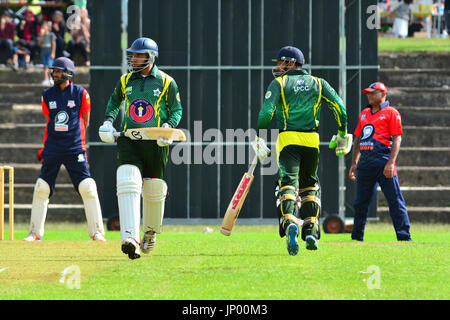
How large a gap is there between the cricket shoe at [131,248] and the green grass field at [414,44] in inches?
602

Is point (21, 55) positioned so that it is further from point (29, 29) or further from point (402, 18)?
point (402, 18)

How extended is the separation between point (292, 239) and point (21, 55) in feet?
46.9

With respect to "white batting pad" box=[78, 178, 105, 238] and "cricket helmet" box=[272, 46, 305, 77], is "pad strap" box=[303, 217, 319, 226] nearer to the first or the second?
"cricket helmet" box=[272, 46, 305, 77]

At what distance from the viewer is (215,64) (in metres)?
15.0

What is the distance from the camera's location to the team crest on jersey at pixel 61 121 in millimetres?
11398

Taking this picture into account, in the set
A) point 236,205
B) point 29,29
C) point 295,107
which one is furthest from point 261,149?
point 29,29

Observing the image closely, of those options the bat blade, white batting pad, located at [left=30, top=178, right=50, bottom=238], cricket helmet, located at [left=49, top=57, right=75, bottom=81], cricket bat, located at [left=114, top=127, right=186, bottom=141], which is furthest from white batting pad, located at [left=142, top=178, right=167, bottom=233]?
cricket helmet, located at [left=49, top=57, right=75, bottom=81]

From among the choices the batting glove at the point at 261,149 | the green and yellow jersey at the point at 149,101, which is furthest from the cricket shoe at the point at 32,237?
the batting glove at the point at 261,149

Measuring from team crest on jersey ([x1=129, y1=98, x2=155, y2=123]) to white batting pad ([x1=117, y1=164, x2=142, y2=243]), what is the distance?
0.45 metres

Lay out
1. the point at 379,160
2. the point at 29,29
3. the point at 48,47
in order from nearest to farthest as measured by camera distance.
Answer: the point at 379,160 → the point at 48,47 → the point at 29,29

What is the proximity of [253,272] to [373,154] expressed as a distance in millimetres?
4183

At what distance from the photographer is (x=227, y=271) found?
26.8 feet
